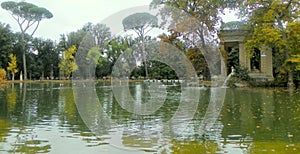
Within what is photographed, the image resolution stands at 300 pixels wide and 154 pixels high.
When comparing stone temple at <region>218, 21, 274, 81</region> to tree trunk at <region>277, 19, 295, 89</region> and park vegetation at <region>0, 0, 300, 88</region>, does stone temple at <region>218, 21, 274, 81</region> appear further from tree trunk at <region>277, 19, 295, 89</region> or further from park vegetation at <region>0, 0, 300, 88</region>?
tree trunk at <region>277, 19, 295, 89</region>

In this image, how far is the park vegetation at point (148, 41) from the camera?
2006cm

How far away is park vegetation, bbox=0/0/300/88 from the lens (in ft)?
65.8

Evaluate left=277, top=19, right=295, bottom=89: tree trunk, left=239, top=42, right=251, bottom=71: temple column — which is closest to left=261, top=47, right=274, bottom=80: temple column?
left=239, top=42, right=251, bottom=71: temple column

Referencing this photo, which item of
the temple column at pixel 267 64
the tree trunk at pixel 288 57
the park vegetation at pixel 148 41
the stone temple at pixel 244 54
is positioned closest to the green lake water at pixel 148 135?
the park vegetation at pixel 148 41

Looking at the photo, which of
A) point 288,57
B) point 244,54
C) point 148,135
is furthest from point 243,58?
point 148,135

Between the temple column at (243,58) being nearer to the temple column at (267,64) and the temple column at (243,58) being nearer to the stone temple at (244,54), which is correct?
the stone temple at (244,54)

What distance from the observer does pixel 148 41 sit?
40.0m

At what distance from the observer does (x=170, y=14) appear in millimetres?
26906

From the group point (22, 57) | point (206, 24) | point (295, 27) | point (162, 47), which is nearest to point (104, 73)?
point (22, 57)

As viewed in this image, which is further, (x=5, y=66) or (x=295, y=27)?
(x=5, y=66)

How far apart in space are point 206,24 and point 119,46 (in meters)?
20.0

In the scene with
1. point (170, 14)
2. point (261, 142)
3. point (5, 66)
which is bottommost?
point (261, 142)

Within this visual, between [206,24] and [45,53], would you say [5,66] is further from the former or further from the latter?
[206,24]

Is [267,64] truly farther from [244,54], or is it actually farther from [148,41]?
[148,41]
